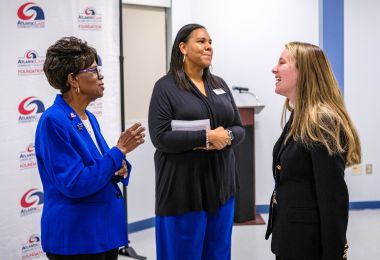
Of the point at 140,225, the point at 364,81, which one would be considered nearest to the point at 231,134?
the point at 140,225

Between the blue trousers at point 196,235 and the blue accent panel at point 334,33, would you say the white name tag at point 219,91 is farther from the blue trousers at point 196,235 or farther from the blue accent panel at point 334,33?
the blue accent panel at point 334,33

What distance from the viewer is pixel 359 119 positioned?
5.55m

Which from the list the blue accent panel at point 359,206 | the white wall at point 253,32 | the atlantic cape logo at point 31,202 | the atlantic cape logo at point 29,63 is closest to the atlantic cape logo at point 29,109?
the atlantic cape logo at point 29,63

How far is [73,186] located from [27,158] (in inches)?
71.1

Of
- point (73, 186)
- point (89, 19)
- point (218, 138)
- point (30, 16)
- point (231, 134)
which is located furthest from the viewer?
point (89, 19)

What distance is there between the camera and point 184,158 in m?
2.63

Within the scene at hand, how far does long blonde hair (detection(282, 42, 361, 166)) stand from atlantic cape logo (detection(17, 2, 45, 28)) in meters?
2.09

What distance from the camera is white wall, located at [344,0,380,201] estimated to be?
5.43 metres

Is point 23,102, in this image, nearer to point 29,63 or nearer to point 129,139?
point 29,63

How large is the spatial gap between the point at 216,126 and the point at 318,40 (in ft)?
10.3

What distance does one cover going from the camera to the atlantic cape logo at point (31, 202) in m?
3.44

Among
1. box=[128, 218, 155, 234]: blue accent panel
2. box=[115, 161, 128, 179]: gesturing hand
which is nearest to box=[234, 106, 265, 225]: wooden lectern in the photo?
box=[128, 218, 155, 234]: blue accent panel

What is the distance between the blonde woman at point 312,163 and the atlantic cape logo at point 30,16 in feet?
6.82

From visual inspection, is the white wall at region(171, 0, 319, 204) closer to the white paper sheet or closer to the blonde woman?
the white paper sheet
